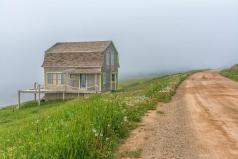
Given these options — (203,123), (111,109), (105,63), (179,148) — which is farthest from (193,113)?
(105,63)

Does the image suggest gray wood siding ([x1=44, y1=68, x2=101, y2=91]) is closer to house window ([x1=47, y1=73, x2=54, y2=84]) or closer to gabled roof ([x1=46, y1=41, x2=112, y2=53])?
house window ([x1=47, y1=73, x2=54, y2=84])

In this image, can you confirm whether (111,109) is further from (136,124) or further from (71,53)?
(71,53)

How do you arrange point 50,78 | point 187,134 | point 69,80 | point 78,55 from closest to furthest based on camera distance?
point 187,134, point 69,80, point 78,55, point 50,78

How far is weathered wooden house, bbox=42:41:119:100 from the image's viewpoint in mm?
50312

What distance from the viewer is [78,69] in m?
51.2

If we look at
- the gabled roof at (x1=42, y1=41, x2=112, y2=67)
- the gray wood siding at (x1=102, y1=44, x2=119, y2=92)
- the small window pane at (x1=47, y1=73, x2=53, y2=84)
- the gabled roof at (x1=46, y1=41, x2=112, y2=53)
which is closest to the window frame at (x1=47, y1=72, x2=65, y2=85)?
the small window pane at (x1=47, y1=73, x2=53, y2=84)

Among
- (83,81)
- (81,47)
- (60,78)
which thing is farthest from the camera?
(81,47)

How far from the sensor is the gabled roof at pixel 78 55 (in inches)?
1991

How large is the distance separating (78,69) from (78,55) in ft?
6.70

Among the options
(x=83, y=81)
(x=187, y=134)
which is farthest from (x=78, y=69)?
(x=187, y=134)

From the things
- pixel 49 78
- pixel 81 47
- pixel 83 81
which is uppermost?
pixel 81 47

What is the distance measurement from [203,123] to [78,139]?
20.7 ft

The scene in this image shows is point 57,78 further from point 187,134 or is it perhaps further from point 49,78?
point 187,134

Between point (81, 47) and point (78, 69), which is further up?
point (81, 47)
